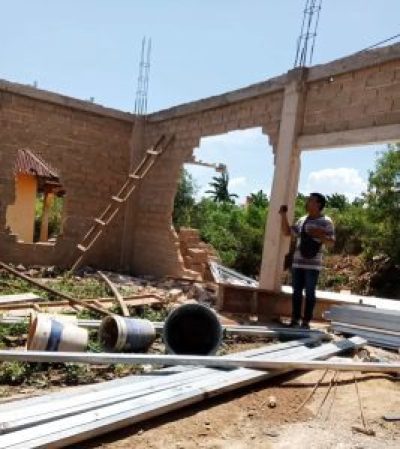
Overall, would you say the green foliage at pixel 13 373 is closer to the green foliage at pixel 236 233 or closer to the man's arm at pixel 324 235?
the man's arm at pixel 324 235

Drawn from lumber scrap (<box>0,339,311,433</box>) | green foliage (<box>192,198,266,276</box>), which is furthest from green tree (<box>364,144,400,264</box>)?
lumber scrap (<box>0,339,311,433</box>)

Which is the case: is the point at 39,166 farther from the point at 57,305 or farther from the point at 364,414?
the point at 364,414

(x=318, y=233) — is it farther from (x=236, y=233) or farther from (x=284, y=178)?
(x=236, y=233)

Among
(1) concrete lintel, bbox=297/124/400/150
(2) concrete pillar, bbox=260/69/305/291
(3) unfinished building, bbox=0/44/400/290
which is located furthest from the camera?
(2) concrete pillar, bbox=260/69/305/291

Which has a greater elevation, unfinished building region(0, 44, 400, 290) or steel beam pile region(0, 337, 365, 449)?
unfinished building region(0, 44, 400, 290)

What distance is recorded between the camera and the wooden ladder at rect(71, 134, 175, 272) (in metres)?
11.0

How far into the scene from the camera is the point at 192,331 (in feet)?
16.8

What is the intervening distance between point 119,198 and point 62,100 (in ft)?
7.96

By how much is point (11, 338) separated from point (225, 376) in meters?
2.32

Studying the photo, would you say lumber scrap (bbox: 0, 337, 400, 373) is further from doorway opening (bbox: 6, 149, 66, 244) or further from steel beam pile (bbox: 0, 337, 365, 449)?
doorway opening (bbox: 6, 149, 66, 244)

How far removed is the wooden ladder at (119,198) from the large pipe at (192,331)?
6.06m

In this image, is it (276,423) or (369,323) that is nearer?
(276,423)

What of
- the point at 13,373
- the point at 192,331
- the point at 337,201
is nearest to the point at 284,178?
the point at 192,331

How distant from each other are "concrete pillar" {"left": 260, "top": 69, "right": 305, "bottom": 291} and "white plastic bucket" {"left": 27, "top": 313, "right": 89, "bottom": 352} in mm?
4274
